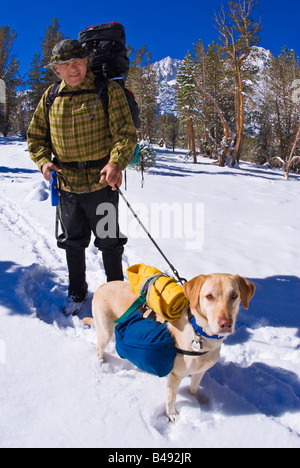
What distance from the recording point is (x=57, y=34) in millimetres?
28203

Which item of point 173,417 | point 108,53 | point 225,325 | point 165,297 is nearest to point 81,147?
point 108,53

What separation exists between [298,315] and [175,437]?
2.21 metres

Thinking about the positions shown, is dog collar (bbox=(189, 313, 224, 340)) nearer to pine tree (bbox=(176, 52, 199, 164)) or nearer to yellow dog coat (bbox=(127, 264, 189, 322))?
yellow dog coat (bbox=(127, 264, 189, 322))

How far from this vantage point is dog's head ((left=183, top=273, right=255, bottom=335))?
1619 millimetres

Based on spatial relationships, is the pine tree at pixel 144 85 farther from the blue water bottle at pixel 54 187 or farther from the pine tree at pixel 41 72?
the blue water bottle at pixel 54 187

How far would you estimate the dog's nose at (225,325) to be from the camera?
1597 millimetres

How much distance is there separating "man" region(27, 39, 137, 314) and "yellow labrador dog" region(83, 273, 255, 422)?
3.64ft

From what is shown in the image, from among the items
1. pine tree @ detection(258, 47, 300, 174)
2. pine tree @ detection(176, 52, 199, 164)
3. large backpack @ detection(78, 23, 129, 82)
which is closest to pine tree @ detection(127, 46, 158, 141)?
pine tree @ detection(176, 52, 199, 164)

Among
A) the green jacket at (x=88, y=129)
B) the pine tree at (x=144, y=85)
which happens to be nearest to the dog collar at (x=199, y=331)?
the green jacket at (x=88, y=129)
